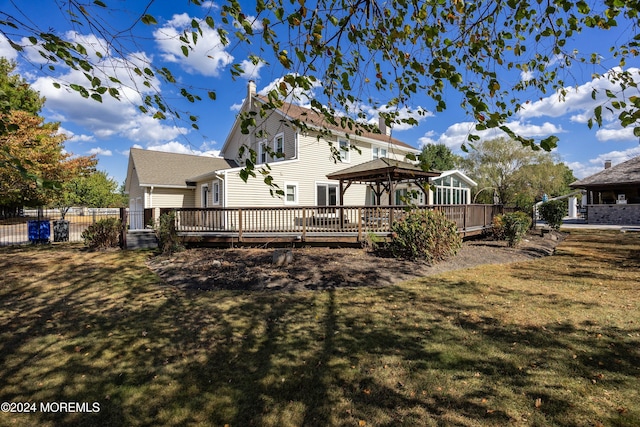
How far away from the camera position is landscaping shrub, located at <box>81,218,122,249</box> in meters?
12.2

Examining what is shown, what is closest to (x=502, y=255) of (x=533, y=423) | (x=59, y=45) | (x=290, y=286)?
(x=290, y=286)

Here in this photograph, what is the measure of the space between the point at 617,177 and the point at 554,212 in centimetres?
1451

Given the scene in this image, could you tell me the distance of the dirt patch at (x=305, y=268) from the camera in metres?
6.92

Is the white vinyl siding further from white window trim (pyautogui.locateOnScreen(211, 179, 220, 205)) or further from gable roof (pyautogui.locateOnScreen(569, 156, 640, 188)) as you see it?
gable roof (pyautogui.locateOnScreen(569, 156, 640, 188))

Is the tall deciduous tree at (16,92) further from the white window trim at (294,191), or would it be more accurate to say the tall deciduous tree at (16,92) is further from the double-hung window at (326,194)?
the double-hung window at (326,194)

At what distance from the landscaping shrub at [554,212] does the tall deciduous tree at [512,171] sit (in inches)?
698

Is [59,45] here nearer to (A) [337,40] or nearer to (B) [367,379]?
(A) [337,40]

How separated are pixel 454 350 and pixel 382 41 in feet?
12.4

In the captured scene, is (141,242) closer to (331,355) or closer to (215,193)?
(215,193)

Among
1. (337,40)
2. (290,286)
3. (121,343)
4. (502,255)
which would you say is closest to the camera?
(337,40)

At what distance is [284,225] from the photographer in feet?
40.9

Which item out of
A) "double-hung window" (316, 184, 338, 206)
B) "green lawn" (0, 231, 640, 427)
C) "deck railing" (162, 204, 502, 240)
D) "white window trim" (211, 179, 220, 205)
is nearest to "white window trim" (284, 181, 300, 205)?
"double-hung window" (316, 184, 338, 206)

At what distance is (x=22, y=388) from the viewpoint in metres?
3.12

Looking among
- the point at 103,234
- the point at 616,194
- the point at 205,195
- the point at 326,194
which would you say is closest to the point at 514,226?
the point at 326,194
